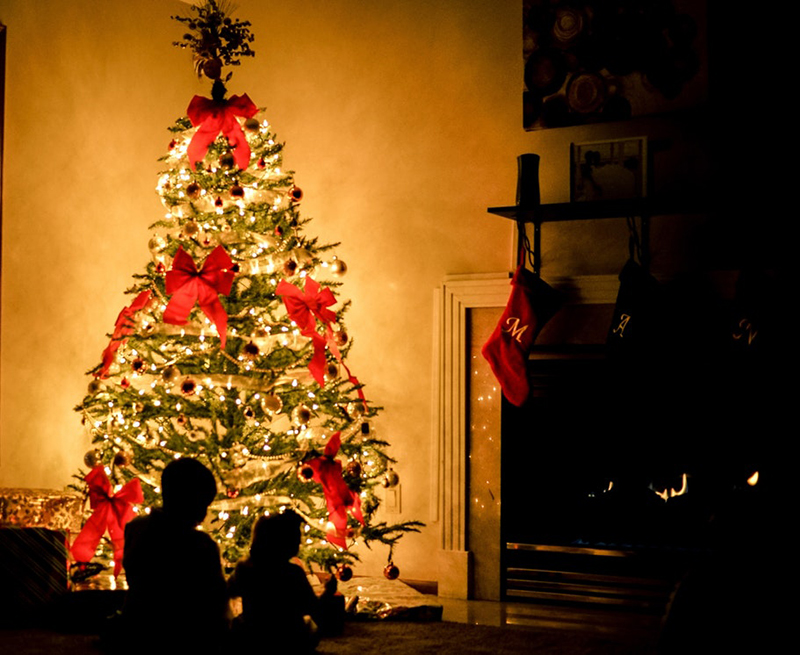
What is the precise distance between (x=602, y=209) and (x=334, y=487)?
158 centimetres

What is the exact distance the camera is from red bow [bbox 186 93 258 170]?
3682mm

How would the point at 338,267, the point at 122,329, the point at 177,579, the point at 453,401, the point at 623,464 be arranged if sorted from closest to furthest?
the point at 177,579, the point at 122,329, the point at 338,267, the point at 623,464, the point at 453,401

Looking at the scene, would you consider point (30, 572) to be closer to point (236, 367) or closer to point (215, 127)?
point (236, 367)

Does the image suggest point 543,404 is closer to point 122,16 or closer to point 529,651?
point 529,651

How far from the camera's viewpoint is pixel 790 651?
1.60 metres

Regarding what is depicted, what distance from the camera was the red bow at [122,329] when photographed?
360 centimetres

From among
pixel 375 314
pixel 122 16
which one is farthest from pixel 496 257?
pixel 122 16

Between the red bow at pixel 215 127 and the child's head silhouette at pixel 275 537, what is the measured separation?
153 cm

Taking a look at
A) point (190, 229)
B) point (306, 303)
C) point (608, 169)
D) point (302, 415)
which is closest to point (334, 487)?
point (302, 415)

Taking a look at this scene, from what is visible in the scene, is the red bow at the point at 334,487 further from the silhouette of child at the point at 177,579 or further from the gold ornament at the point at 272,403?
the silhouette of child at the point at 177,579

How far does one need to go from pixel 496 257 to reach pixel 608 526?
1.30 m

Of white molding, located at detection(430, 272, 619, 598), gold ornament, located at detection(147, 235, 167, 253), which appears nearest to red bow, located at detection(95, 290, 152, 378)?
gold ornament, located at detection(147, 235, 167, 253)

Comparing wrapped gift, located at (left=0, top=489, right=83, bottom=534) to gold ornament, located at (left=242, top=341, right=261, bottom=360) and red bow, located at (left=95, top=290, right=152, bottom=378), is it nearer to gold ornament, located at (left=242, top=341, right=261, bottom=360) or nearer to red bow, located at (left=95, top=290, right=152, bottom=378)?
red bow, located at (left=95, top=290, right=152, bottom=378)

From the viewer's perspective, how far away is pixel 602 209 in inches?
156
